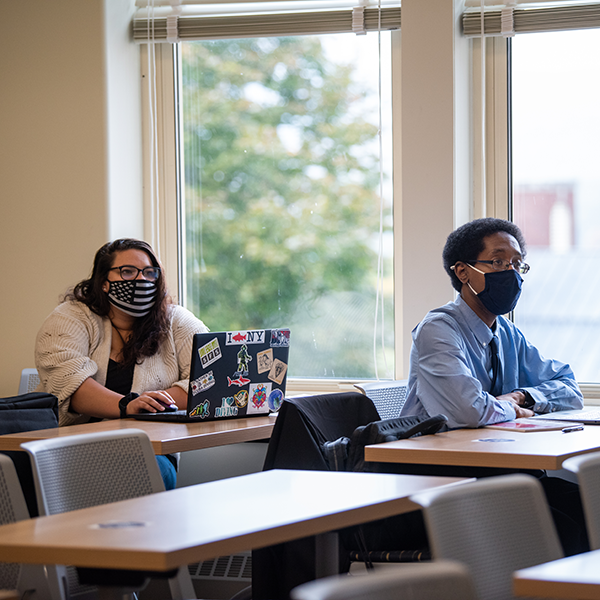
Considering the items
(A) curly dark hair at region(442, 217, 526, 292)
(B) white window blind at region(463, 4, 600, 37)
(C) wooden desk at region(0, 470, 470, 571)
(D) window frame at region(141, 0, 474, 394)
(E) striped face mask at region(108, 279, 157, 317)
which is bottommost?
(C) wooden desk at region(0, 470, 470, 571)

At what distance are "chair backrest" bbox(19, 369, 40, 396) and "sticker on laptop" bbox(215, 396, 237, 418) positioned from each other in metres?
1.13

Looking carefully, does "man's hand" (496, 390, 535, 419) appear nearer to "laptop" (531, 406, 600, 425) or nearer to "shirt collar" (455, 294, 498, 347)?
"laptop" (531, 406, 600, 425)

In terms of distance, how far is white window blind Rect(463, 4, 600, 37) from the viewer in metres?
3.74

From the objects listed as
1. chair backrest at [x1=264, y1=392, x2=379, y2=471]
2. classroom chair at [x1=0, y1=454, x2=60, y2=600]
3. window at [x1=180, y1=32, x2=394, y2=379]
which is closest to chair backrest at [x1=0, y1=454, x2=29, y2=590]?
classroom chair at [x1=0, y1=454, x2=60, y2=600]

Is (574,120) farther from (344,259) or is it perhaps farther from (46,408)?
(46,408)

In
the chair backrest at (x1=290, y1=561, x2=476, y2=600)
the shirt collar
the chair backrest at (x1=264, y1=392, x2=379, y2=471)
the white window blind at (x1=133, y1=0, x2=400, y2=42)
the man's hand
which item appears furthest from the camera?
the white window blind at (x1=133, y1=0, x2=400, y2=42)

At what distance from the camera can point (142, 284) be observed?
10.8 ft

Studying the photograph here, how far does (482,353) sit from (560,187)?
4.12 feet

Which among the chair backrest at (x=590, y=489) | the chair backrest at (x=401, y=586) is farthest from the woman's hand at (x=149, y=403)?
the chair backrest at (x=401, y=586)

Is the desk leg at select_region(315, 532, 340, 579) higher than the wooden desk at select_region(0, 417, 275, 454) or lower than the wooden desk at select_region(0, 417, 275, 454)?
lower

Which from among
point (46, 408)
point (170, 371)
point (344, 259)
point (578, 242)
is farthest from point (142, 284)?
point (578, 242)

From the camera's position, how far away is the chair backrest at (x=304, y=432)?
2322 mm

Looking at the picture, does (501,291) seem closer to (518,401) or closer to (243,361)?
(518,401)

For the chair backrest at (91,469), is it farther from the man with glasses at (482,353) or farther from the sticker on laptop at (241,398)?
the man with glasses at (482,353)
